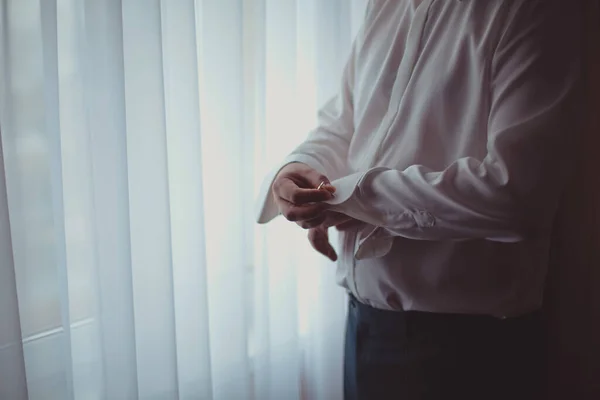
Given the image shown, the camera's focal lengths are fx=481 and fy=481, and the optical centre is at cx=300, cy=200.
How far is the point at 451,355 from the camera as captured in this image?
82cm

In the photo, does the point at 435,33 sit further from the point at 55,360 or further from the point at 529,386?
the point at 55,360

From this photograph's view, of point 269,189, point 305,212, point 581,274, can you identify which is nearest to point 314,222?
point 305,212

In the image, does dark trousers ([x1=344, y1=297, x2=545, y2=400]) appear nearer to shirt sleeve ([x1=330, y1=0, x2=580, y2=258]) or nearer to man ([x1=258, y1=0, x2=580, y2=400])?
man ([x1=258, y1=0, x2=580, y2=400])

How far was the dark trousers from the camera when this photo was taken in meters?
0.82

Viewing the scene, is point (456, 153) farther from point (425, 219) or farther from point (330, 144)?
point (330, 144)

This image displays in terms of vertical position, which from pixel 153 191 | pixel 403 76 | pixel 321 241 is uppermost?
pixel 403 76

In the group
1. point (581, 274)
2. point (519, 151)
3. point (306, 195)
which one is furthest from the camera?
point (581, 274)

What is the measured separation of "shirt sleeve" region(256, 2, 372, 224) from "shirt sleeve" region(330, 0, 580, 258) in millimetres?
256

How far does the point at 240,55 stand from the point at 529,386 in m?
0.92

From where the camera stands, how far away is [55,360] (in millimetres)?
919

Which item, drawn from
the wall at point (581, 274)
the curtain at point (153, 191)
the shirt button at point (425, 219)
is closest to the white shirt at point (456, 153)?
the shirt button at point (425, 219)

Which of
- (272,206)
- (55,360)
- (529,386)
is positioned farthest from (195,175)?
(529,386)

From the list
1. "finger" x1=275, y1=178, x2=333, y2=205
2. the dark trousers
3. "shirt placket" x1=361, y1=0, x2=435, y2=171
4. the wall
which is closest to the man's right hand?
"finger" x1=275, y1=178, x2=333, y2=205

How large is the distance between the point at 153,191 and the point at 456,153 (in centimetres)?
61
